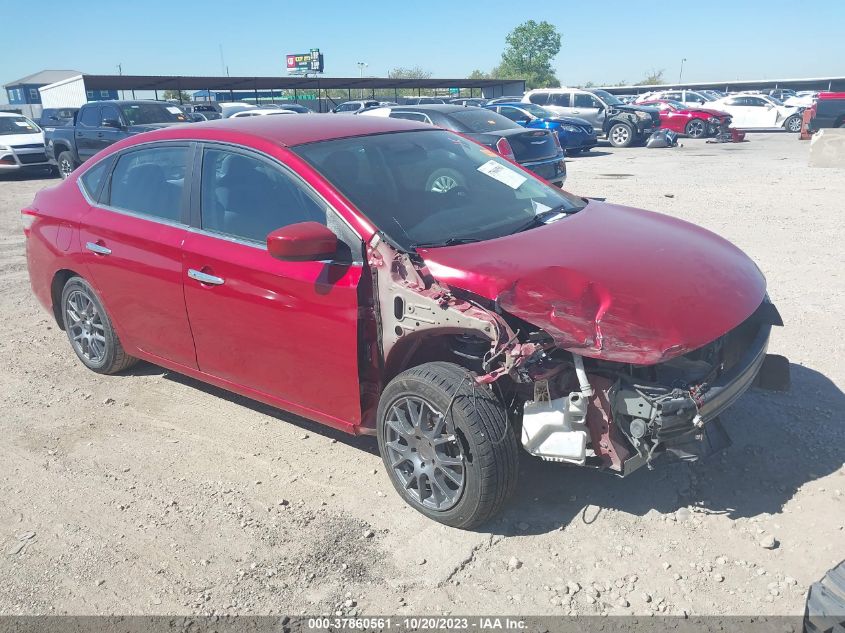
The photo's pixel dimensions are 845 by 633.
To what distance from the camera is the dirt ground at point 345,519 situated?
2.86 m

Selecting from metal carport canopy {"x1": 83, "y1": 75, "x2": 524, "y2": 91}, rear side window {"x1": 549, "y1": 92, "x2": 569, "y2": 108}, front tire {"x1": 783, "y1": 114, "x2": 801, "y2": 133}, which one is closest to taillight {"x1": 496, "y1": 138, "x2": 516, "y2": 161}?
rear side window {"x1": 549, "y1": 92, "x2": 569, "y2": 108}

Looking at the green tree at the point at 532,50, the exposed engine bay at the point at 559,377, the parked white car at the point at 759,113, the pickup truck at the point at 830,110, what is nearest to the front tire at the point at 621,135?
the pickup truck at the point at 830,110

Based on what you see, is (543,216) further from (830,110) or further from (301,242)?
(830,110)

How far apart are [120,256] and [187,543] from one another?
1.95m

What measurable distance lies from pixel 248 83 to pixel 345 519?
3955cm

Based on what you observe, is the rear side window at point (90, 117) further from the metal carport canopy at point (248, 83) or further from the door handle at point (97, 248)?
the metal carport canopy at point (248, 83)

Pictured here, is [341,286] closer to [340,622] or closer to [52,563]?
[340,622]

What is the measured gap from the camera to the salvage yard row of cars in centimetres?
1305

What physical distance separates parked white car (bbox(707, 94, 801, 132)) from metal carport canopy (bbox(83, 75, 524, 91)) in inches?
860

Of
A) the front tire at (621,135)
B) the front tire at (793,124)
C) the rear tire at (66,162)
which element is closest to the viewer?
the rear tire at (66,162)

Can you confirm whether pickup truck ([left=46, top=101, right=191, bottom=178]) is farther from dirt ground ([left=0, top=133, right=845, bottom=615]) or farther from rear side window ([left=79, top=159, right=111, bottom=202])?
dirt ground ([left=0, top=133, right=845, bottom=615])

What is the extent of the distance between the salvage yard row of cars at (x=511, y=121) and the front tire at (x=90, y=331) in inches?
243

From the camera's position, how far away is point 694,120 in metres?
24.2

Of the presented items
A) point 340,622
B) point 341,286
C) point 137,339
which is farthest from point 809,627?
point 137,339
